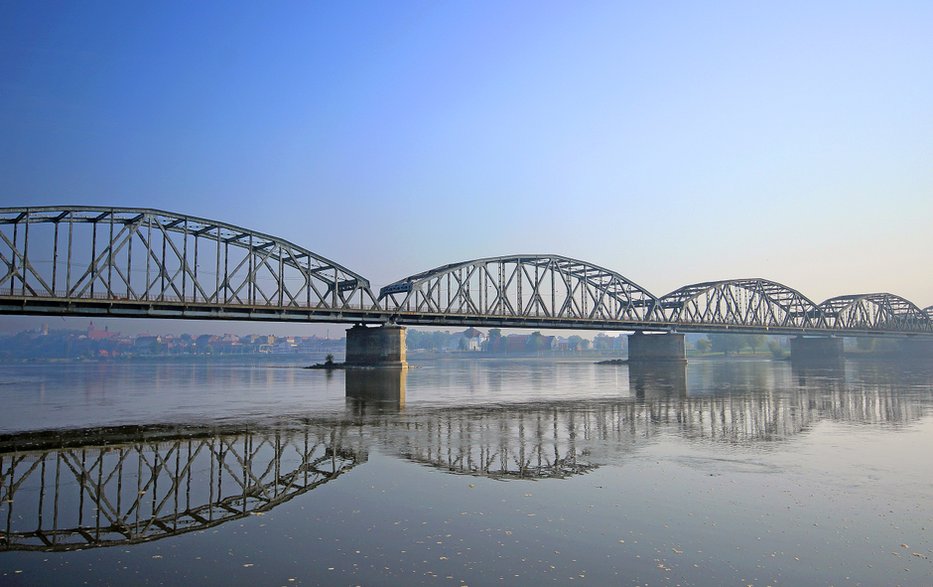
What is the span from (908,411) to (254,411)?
3416 cm

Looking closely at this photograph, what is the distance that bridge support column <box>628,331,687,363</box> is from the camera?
12100cm

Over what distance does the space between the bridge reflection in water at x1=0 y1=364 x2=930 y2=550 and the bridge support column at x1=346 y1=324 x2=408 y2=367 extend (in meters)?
53.6

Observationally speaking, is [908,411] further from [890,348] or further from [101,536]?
[890,348]

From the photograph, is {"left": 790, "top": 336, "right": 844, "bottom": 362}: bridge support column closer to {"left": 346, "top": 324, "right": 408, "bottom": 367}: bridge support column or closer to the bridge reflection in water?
{"left": 346, "top": 324, "right": 408, "bottom": 367}: bridge support column

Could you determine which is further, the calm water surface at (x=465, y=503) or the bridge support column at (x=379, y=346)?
the bridge support column at (x=379, y=346)

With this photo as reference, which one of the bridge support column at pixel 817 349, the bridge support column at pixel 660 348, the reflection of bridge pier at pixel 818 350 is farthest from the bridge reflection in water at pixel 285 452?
the bridge support column at pixel 817 349

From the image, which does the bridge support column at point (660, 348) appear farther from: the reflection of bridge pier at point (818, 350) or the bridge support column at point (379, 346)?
the bridge support column at point (379, 346)

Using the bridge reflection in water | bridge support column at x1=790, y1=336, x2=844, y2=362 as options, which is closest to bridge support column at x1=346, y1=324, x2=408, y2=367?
the bridge reflection in water

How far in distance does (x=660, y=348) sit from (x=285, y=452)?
112 meters

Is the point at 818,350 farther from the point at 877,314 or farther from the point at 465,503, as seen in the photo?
the point at 465,503

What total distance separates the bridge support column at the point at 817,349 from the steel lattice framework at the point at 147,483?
15623 centimetres

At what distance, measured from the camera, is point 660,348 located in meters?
122

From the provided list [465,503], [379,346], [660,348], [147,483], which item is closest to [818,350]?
[660,348]

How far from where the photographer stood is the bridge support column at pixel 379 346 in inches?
3501
